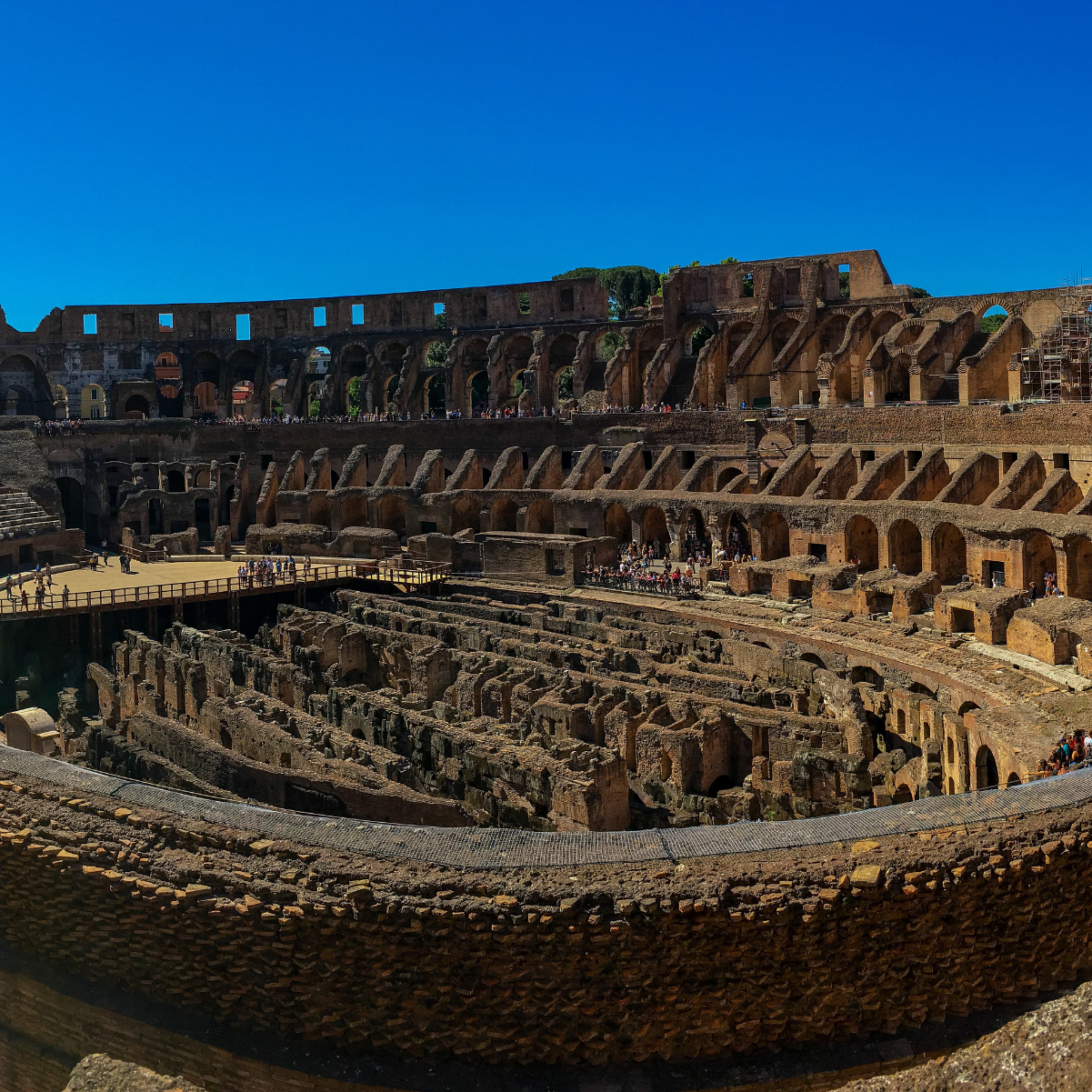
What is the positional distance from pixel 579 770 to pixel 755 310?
34321mm

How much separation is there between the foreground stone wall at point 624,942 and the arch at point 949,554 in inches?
791

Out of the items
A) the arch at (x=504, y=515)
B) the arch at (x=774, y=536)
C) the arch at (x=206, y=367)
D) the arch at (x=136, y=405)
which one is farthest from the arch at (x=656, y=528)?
the arch at (x=136, y=405)

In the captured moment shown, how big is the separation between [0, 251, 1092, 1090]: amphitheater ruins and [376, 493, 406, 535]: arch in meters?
0.17

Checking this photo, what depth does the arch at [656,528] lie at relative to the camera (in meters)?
39.7

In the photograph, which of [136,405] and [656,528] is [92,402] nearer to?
[136,405]

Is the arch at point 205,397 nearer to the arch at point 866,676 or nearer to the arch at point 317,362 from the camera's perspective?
the arch at point 317,362

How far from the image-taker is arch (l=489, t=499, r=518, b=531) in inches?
1712

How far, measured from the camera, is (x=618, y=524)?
134 feet

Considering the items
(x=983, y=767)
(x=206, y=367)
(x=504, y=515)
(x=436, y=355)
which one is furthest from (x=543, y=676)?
(x=436, y=355)

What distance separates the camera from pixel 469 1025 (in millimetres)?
11422

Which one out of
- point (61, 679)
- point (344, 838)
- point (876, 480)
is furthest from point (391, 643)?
point (344, 838)

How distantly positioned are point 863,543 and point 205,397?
3675 centimetres

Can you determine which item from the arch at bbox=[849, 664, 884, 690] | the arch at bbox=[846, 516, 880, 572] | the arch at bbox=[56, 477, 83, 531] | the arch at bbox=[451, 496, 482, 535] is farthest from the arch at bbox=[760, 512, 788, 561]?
the arch at bbox=[56, 477, 83, 531]

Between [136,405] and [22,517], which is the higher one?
[136,405]
